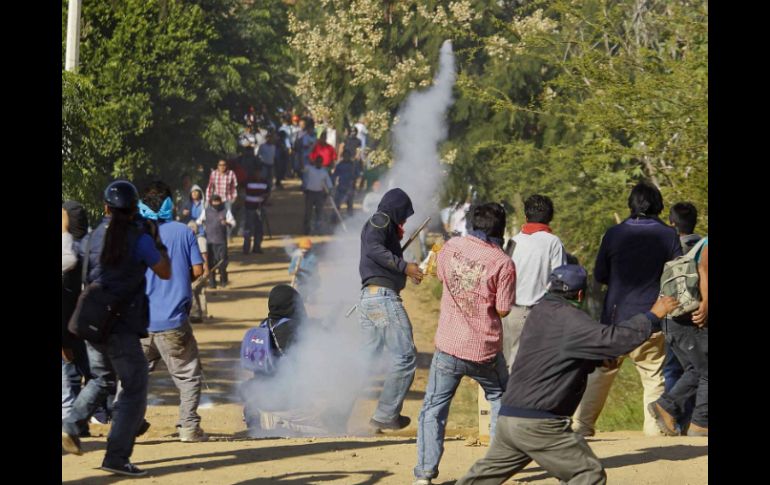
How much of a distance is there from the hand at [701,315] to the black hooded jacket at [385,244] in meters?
2.12

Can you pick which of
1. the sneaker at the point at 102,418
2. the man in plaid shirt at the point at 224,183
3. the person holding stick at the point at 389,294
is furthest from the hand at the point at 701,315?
the man in plaid shirt at the point at 224,183

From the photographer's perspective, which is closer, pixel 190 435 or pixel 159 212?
pixel 159 212

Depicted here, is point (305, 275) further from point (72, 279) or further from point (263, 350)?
point (72, 279)

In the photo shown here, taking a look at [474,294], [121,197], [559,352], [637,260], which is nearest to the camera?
[559,352]

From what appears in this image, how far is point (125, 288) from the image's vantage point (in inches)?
338

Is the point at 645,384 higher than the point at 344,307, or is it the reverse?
the point at 645,384

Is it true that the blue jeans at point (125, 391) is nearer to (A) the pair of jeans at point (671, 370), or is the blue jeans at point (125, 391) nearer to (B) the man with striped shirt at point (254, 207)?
(A) the pair of jeans at point (671, 370)

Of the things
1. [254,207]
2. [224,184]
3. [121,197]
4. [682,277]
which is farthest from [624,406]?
[254,207]

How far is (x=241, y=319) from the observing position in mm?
20672

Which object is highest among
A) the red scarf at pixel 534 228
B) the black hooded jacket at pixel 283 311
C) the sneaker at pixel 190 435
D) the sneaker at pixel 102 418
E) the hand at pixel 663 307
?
the red scarf at pixel 534 228

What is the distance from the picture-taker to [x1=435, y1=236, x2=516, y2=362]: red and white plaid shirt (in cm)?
836

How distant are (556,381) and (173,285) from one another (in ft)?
12.1

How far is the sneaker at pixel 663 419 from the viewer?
10875 millimetres
